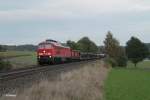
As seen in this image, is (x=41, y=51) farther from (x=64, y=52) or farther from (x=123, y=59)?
(x=123, y=59)

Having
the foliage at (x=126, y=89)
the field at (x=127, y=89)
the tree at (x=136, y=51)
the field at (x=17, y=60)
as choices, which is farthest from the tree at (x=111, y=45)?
the foliage at (x=126, y=89)

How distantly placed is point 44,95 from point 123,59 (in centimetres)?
10490

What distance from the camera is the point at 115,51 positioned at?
123250mm

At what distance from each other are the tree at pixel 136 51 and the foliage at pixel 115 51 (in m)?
14.2

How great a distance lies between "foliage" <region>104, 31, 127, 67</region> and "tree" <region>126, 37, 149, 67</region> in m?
14.2

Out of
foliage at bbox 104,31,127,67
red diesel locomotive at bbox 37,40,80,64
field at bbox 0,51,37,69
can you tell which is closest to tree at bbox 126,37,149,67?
foliage at bbox 104,31,127,67

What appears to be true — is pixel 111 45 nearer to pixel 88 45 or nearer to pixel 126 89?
pixel 88 45

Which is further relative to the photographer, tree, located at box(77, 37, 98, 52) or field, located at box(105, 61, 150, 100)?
tree, located at box(77, 37, 98, 52)

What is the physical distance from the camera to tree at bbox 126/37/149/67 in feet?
464

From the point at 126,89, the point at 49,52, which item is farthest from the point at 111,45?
the point at 126,89

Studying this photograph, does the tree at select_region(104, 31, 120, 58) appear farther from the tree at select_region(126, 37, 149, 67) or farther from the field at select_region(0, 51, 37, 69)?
the field at select_region(0, 51, 37, 69)

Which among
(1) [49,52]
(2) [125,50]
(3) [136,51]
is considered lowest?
(1) [49,52]

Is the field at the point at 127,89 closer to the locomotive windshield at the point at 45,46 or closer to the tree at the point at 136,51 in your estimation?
the locomotive windshield at the point at 45,46

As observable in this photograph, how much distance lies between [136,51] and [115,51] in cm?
2119
